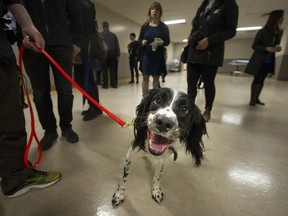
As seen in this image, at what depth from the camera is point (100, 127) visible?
2.13 meters

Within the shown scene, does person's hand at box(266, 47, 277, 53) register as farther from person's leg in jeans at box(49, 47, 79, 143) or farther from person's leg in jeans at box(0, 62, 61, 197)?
person's leg in jeans at box(0, 62, 61, 197)

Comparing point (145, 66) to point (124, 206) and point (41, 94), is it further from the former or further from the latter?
point (124, 206)

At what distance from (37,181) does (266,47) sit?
143 inches

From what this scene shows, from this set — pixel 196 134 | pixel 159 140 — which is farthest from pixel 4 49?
pixel 196 134

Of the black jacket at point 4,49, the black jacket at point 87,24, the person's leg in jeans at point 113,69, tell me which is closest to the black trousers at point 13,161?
the black jacket at point 4,49

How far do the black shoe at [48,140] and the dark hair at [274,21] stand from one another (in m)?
3.64

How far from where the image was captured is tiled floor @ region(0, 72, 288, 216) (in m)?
1.00

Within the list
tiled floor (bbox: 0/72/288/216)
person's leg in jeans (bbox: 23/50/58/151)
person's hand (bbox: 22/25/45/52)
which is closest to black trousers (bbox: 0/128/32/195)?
tiled floor (bbox: 0/72/288/216)

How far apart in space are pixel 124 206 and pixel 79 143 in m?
0.92

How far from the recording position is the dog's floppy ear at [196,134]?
1.03 metres

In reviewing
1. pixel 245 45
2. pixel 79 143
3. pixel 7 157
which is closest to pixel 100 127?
pixel 79 143

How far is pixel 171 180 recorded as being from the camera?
1242 mm

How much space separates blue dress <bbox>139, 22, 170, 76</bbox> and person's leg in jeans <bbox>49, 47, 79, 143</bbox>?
1431mm

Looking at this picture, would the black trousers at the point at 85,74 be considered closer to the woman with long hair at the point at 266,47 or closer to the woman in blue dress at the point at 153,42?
the woman in blue dress at the point at 153,42
